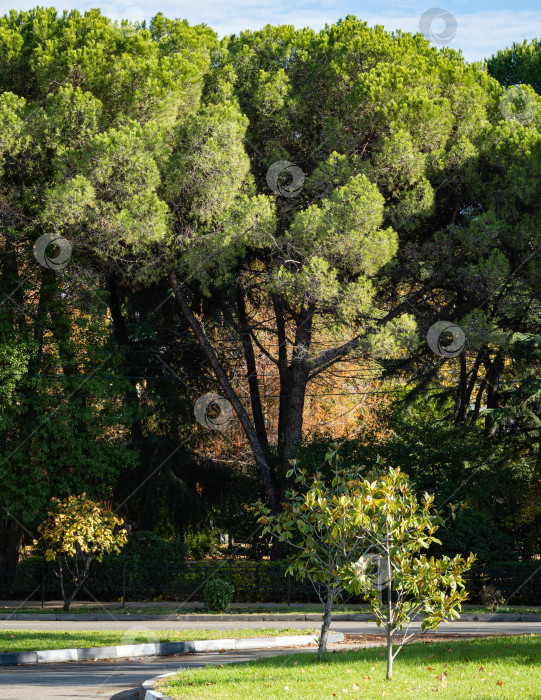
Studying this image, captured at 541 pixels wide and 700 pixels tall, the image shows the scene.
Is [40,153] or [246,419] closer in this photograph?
[40,153]

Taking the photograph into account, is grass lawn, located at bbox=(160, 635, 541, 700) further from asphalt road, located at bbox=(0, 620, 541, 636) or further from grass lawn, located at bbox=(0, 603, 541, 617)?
grass lawn, located at bbox=(0, 603, 541, 617)

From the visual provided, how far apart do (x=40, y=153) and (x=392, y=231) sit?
9790mm

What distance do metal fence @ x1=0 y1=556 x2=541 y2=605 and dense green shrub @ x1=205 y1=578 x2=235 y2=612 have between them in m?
2.22

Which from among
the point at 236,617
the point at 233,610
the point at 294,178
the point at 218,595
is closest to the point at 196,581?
the point at 233,610

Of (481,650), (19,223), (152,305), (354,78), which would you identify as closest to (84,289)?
(19,223)

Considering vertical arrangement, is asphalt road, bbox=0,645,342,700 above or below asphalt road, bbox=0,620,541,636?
above

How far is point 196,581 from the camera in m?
23.8

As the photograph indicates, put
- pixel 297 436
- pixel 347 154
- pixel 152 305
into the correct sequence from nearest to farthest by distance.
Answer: pixel 347 154 → pixel 297 436 → pixel 152 305

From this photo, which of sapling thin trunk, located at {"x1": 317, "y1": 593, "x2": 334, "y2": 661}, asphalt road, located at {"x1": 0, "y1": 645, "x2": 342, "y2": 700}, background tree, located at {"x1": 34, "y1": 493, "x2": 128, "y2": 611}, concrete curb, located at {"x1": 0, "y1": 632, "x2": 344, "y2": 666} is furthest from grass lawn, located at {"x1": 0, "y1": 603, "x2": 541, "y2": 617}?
sapling thin trunk, located at {"x1": 317, "y1": 593, "x2": 334, "y2": 661}

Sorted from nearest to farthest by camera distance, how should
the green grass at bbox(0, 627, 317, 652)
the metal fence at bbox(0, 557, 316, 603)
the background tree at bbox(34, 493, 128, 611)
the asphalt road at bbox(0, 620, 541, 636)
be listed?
1. the green grass at bbox(0, 627, 317, 652)
2. the asphalt road at bbox(0, 620, 541, 636)
3. the background tree at bbox(34, 493, 128, 611)
4. the metal fence at bbox(0, 557, 316, 603)

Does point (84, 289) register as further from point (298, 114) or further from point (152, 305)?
point (298, 114)

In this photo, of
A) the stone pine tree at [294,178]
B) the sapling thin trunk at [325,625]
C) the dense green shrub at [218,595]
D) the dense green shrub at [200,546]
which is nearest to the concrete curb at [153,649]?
the sapling thin trunk at [325,625]

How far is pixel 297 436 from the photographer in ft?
86.6

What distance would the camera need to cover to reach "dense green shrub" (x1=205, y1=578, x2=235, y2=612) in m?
20.4
